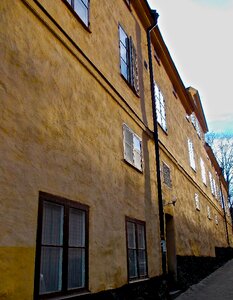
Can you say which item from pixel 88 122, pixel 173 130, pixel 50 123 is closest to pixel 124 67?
pixel 88 122

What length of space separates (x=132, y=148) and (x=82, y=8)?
346cm

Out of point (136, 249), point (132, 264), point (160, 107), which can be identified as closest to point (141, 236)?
point (136, 249)

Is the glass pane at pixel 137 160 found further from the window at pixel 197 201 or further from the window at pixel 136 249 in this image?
the window at pixel 197 201

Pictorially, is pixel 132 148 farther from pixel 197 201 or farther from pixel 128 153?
pixel 197 201

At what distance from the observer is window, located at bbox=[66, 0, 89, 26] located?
701 cm

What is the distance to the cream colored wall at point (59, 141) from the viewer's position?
4422mm

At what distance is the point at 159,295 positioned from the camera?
9227 millimetres

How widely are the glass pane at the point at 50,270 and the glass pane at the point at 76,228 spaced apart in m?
0.43

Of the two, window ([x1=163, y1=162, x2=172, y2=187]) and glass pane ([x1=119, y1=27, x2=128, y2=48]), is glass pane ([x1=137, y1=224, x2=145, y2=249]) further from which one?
glass pane ([x1=119, y1=27, x2=128, y2=48])

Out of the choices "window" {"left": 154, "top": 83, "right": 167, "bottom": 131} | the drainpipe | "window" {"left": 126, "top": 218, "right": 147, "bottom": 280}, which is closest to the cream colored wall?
"window" {"left": 126, "top": 218, "right": 147, "bottom": 280}

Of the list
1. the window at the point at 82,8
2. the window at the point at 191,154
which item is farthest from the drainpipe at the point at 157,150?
the window at the point at 191,154

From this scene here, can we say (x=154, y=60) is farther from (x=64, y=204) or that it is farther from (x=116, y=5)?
(x=64, y=204)

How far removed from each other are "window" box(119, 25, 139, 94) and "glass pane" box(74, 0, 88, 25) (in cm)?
202

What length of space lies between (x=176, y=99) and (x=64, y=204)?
12.1m
